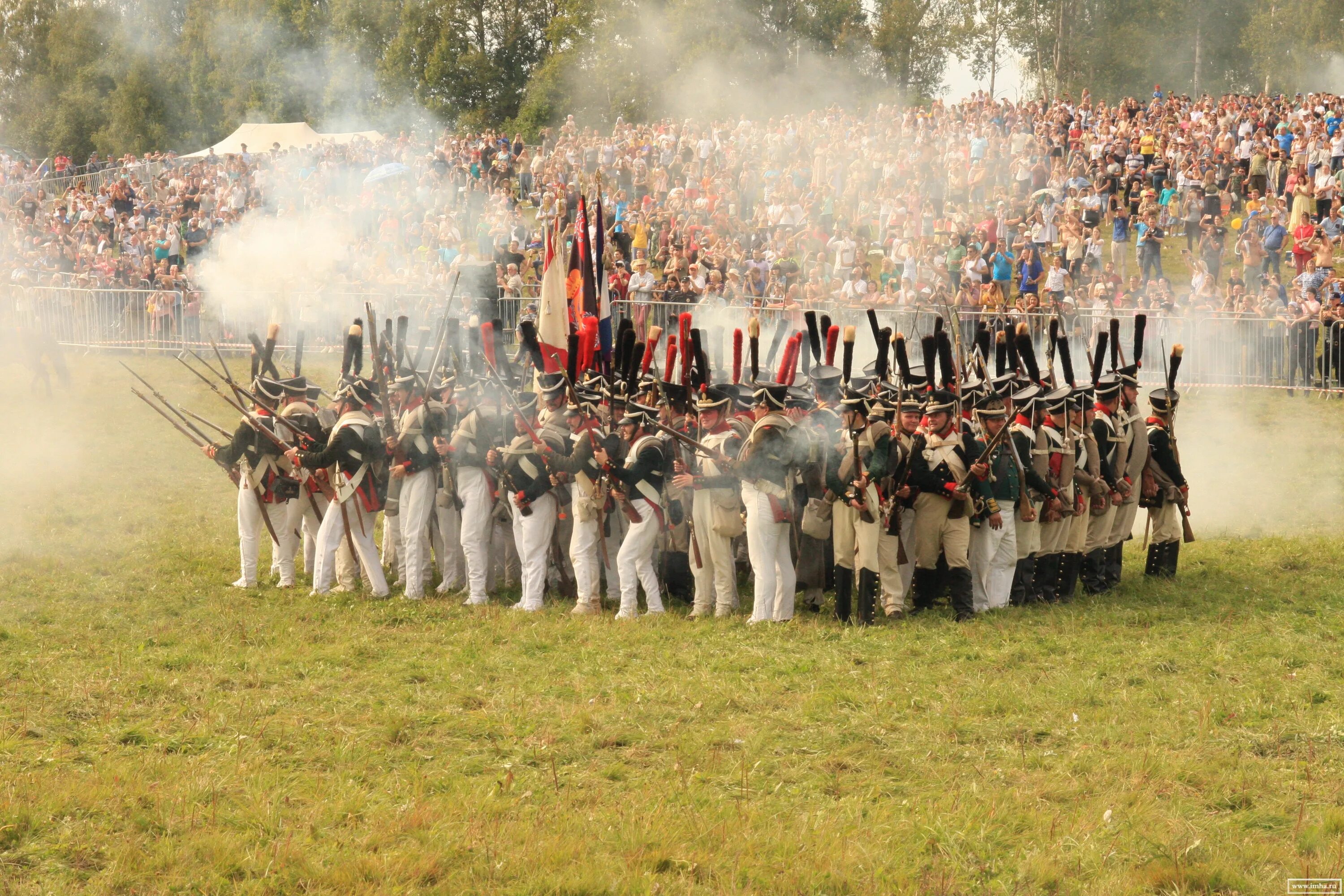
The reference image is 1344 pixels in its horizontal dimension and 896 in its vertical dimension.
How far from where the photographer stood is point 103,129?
56.7 metres

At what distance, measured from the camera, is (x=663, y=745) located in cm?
845

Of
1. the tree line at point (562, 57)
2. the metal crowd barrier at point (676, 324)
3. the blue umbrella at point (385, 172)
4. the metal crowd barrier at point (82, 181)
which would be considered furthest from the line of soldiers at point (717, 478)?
the metal crowd barrier at point (82, 181)

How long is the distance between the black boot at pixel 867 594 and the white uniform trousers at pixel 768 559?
2.03 feet

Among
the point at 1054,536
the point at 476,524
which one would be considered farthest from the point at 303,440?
the point at 1054,536

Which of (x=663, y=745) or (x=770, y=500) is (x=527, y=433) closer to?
(x=770, y=500)

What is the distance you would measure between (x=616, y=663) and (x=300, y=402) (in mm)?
4690

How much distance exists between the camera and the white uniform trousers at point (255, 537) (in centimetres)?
1299

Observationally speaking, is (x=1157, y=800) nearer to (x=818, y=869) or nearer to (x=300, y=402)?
(x=818, y=869)

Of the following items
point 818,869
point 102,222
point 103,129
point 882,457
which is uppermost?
point 103,129

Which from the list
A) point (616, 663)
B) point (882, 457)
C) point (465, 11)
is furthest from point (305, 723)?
point (465, 11)

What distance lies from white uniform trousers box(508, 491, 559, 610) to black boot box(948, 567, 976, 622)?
3338 mm

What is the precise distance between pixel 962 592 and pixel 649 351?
4.20 meters

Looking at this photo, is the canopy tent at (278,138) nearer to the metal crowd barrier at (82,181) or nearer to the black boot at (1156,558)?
the metal crowd barrier at (82,181)

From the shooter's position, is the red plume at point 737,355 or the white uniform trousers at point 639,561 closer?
the white uniform trousers at point 639,561
